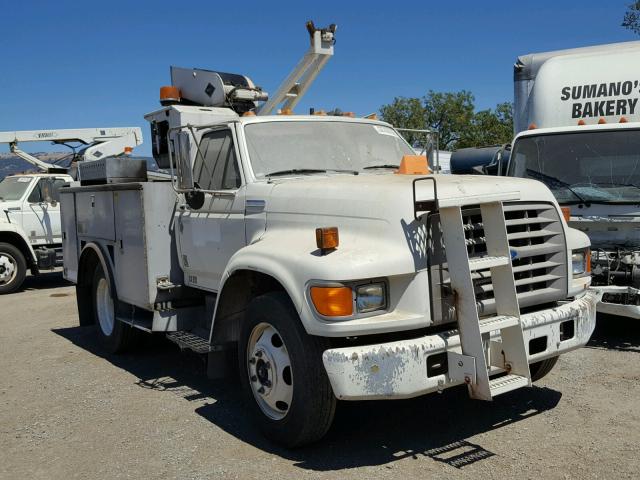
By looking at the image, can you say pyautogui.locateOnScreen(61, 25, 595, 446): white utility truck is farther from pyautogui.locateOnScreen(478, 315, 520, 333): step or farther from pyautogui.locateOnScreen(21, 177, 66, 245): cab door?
pyautogui.locateOnScreen(21, 177, 66, 245): cab door

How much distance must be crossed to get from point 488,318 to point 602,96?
4.55m

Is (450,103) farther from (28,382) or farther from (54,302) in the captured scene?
(28,382)

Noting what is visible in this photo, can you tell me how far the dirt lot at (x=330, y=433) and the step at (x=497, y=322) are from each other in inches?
32.8

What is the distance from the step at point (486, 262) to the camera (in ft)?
12.5

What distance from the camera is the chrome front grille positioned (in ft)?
13.0

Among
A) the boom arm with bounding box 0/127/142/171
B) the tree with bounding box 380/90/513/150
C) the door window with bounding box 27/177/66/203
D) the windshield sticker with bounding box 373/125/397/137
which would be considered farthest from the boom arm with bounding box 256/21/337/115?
the tree with bounding box 380/90/513/150

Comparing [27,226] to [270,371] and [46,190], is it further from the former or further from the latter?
[270,371]

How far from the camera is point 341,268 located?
3.73m

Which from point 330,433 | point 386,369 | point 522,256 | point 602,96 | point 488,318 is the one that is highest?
point 602,96

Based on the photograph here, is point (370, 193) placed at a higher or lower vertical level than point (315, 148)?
lower

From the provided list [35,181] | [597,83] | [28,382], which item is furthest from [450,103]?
[28,382]

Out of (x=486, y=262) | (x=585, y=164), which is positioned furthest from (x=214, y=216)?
(x=585, y=164)

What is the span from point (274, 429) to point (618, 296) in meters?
3.69

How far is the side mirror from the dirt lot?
1.74 meters
